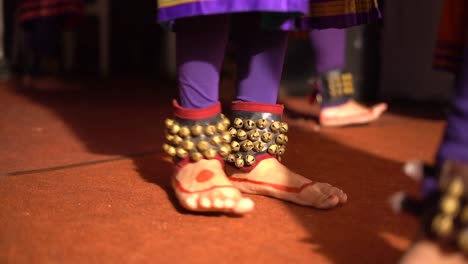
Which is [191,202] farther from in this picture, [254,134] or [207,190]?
[254,134]

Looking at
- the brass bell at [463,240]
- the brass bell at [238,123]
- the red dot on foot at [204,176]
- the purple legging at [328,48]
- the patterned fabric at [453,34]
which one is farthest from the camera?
the purple legging at [328,48]

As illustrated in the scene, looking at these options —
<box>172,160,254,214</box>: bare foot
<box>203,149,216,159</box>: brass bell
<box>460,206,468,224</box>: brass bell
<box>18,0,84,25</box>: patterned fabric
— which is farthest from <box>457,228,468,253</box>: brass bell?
<box>18,0,84,25</box>: patterned fabric

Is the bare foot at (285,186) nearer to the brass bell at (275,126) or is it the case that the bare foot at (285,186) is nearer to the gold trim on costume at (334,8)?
the brass bell at (275,126)

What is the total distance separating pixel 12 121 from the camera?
5.44 feet

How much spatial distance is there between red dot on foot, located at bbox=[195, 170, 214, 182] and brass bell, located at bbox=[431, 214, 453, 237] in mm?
375

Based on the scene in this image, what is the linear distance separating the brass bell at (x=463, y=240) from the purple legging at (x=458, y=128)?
0.07m

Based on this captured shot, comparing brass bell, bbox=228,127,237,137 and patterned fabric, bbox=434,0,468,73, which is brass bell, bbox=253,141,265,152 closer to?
brass bell, bbox=228,127,237,137

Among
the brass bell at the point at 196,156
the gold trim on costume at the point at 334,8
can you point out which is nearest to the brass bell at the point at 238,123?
the brass bell at the point at 196,156

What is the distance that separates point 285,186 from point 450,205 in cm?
39

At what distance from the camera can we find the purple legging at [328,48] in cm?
159

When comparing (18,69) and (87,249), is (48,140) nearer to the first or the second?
(87,249)

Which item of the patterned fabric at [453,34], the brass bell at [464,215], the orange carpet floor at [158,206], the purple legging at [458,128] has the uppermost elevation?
the patterned fabric at [453,34]

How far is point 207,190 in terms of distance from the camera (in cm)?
80

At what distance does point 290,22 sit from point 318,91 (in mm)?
855
